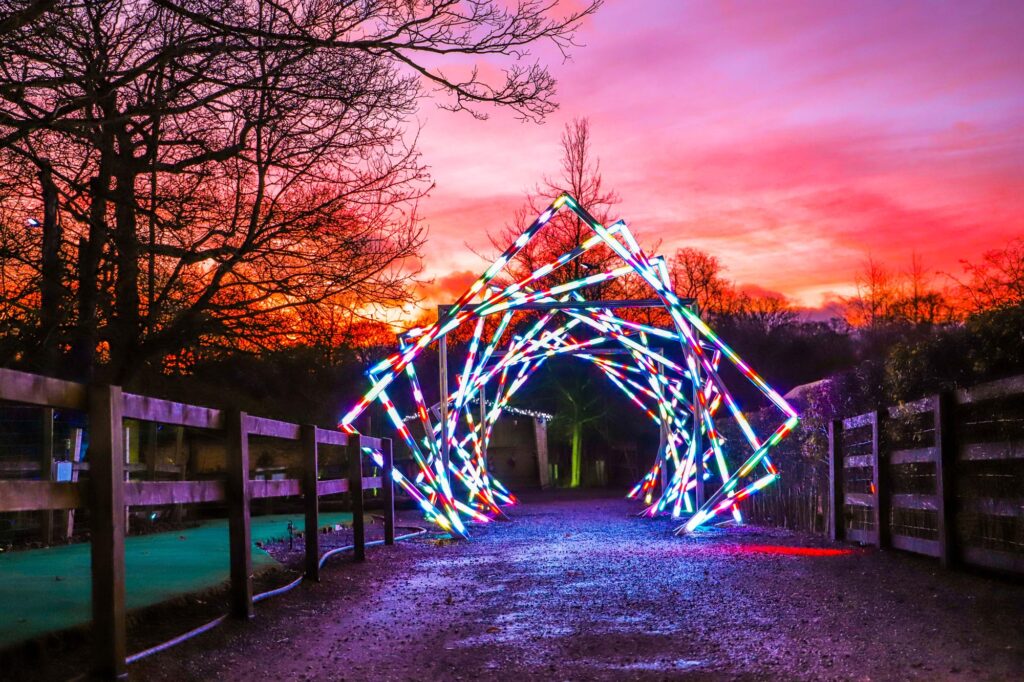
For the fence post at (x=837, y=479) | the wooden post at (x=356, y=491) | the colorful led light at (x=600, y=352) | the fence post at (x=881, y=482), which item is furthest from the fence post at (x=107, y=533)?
the fence post at (x=837, y=479)

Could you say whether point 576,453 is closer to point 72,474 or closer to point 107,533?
point 72,474

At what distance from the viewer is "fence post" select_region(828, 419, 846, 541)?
12367 millimetres

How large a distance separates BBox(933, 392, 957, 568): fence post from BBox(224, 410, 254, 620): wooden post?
5234mm

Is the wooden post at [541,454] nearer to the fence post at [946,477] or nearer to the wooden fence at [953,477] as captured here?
the wooden fence at [953,477]

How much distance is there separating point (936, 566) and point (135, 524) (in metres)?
10.7

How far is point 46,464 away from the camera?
40.1 ft

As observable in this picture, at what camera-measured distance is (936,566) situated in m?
8.81

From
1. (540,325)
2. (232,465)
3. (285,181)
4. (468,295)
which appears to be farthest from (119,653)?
(540,325)

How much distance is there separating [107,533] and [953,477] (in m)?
6.42

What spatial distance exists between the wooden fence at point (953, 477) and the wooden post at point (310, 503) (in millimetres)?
4937

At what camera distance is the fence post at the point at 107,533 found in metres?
4.72

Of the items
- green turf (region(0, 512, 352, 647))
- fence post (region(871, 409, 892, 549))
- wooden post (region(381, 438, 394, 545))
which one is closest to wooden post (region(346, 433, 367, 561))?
green turf (region(0, 512, 352, 647))

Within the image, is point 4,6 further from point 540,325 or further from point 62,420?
point 540,325

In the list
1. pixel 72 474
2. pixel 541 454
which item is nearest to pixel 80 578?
pixel 72 474
